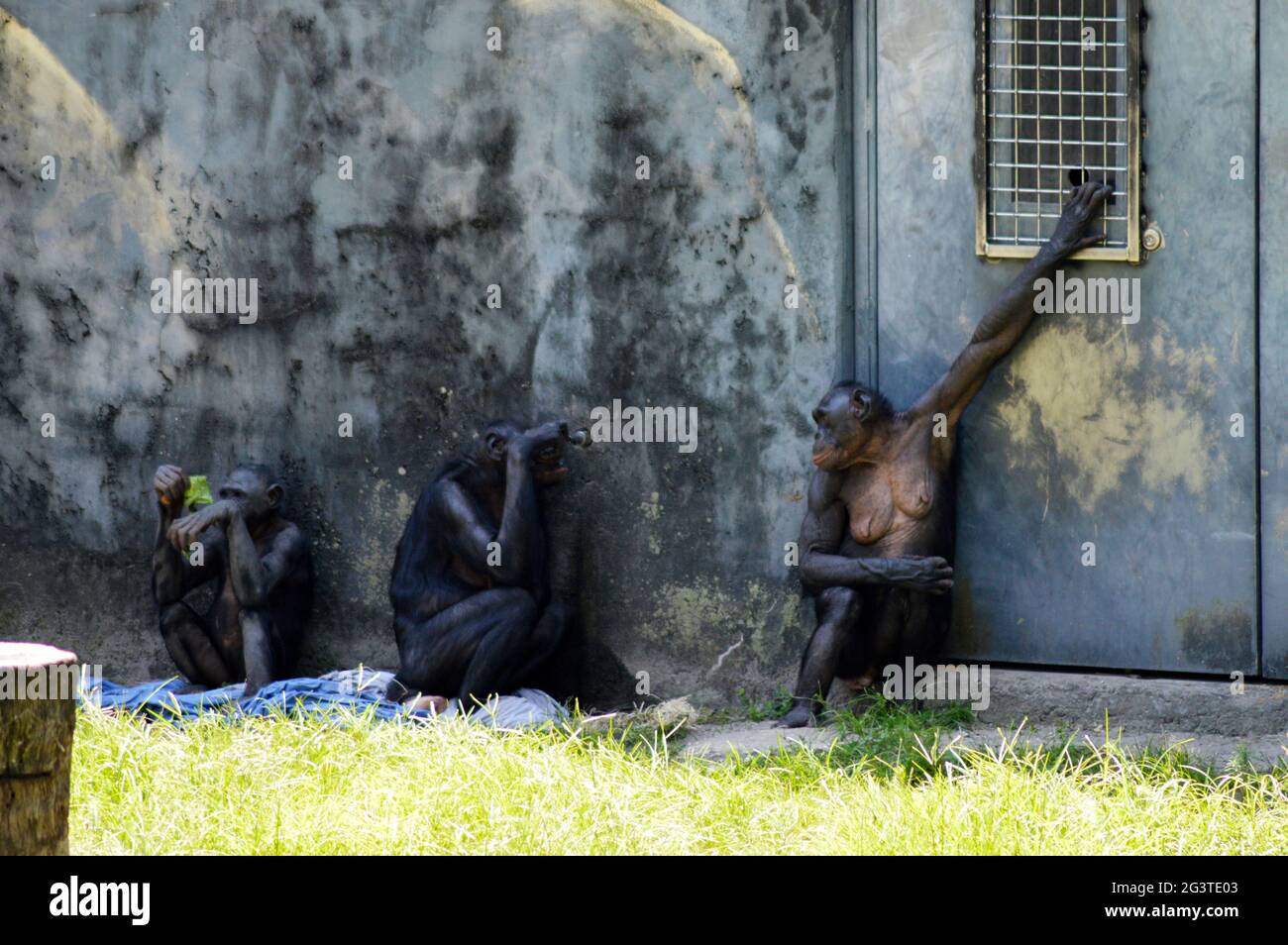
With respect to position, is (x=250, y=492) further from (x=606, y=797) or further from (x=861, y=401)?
(x=606, y=797)

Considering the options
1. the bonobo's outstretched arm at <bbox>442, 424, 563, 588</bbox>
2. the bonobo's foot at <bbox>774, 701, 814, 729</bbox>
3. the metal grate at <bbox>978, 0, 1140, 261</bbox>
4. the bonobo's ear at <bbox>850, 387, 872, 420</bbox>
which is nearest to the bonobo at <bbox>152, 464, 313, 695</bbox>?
the bonobo's outstretched arm at <bbox>442, 424, 563, 588</bbox>

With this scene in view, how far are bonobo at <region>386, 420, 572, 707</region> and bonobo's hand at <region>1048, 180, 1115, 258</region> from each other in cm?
207

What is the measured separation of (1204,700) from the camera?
7.07 m

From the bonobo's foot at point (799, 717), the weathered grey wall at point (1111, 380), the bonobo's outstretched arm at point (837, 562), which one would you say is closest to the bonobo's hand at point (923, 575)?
the bonobo's outstretched arm at point (837, 562)

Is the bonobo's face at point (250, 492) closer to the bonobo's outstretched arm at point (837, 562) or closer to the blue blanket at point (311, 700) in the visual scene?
the blue blanket at point (311, 700)

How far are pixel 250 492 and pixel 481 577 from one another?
1020 millimetres

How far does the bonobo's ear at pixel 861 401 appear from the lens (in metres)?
7.30

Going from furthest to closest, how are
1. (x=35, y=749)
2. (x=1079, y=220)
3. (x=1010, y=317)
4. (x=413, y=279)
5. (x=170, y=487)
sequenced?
(x=413, y=279), (x=170, y=487), (x=1010, y=317), (x=1079, y=220), (x=35, y=749)

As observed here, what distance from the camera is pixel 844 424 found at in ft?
23.9

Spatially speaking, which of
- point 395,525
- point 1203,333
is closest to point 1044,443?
point 1203,333

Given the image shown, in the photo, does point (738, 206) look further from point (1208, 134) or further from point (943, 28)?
point (1208, 134)

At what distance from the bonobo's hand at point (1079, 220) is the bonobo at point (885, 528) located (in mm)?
254

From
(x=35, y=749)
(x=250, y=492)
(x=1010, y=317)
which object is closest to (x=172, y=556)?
(x=250, y=492)

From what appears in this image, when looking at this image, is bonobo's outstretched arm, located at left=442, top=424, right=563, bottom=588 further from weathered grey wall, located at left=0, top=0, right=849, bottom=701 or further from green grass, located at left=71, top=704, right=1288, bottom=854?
green grass, located at left=71, top=704, right=1288, bottom=854
